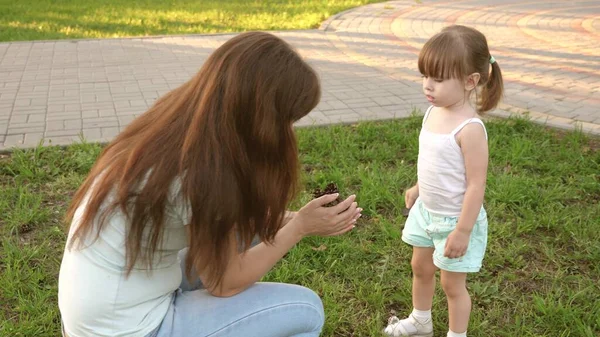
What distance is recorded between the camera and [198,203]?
1682 mm

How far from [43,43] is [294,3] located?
4.77m

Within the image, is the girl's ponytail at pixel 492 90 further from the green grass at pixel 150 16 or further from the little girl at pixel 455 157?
the green grass at pixel 150 16

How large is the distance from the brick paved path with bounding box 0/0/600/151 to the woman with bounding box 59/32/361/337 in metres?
3.11

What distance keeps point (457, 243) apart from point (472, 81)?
0.56 m

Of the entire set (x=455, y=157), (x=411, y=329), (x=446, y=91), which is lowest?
(x=411, y=329)

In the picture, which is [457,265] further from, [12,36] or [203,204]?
[12,36]

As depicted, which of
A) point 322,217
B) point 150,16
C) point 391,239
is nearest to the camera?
point 322,217

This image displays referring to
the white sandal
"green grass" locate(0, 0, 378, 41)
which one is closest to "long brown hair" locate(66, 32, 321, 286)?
the white sandal

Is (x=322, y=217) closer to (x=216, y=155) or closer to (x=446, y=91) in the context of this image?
(x=216, y=155)

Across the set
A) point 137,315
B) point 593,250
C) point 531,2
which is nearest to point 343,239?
point 593,250

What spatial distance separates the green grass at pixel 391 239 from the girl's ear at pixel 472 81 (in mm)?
1055

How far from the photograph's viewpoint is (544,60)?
24.1 feet

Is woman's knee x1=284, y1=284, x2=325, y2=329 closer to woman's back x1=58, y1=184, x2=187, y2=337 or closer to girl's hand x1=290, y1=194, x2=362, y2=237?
girl's hand x1=290, y1=194, x2=362, y2=237

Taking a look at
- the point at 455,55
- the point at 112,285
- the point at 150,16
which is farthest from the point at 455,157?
the point at 150,16
